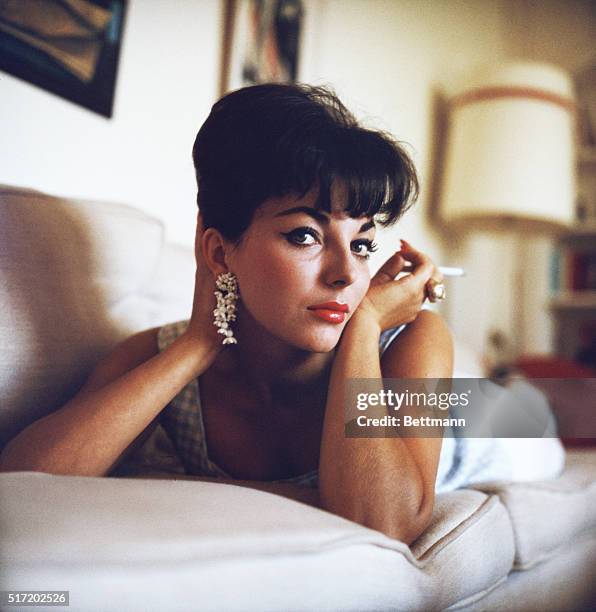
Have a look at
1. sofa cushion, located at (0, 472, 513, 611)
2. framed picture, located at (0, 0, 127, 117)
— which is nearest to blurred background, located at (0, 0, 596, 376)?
framed picture, located at (0, 0, 127, 117)

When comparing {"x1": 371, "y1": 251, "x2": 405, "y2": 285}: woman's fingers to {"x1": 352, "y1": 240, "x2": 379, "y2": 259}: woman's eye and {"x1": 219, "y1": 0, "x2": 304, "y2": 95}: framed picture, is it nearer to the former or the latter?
{"x1": 352, "y1": 240, "x2": 379, "y2": 259}: woman's eye

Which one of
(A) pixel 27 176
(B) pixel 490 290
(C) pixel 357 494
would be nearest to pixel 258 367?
(C) pixel 357 494

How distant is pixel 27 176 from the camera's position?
1.20 metres

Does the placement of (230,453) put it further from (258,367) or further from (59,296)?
(59,296)

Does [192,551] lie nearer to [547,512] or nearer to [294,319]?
[294,319]

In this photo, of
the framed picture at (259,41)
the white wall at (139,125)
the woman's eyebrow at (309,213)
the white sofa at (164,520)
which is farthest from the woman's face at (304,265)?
the framed picture at (259,41)

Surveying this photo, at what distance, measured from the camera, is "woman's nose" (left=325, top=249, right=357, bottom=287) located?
2.41 feet

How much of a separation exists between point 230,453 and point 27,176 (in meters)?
0.71

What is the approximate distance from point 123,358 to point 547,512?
0.67 m

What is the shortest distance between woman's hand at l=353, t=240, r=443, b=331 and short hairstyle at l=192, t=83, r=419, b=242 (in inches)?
4.1

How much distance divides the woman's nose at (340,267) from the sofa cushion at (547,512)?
40cm

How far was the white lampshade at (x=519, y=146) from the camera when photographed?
2168mm

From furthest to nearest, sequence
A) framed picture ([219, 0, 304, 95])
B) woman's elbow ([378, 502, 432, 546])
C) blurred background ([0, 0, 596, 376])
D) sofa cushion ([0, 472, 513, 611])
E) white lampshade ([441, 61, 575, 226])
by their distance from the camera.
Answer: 1. white lampshade ([441, 61, 575, 226])
2. framed picture ([219, 0, 304, 95])
3. blurred background ([0, 0, 596, 376])
4. woman's elbow ([378, 502, 432, 546])
5. sofa cushion ([0, 472, 513, 611])

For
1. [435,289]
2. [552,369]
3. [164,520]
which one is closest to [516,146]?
[552,369]
